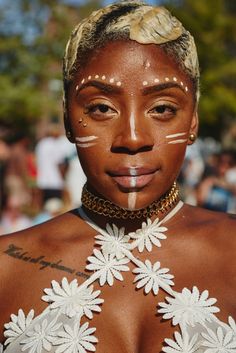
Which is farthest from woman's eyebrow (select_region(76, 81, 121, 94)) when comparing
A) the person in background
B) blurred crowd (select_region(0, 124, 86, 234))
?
blurred crowd (select_region(0, 124, 86, 234))

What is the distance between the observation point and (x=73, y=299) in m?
Result: 2.73

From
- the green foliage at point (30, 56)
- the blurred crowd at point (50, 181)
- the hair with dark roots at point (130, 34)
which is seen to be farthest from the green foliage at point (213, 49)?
the hair with dark roots at point (130, 34)

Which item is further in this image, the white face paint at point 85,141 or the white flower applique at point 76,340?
the white face paint at point 85,141

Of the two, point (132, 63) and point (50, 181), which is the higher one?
point (132, 63)

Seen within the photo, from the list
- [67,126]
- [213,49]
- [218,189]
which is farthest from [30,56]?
[67,126]

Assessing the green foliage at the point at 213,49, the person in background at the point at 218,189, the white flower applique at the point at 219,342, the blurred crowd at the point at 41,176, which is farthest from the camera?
the green foliage at the point at 213,49

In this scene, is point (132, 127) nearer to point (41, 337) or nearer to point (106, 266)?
point (106, 266)

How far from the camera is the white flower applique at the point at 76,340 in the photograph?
103 inches

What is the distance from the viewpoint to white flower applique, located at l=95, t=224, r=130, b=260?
284 cm

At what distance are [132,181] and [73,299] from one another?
451 mm

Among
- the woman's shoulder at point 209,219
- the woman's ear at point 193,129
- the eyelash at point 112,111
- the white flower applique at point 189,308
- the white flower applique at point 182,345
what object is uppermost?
the eyelash at point 112,111

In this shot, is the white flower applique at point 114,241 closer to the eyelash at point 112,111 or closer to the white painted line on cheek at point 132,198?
the white painted line on cheek at point 132,198

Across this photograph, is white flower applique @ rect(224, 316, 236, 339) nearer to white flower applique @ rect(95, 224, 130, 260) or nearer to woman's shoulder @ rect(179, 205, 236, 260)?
woman's shoulder @ rect(179, 205, 236, 260)

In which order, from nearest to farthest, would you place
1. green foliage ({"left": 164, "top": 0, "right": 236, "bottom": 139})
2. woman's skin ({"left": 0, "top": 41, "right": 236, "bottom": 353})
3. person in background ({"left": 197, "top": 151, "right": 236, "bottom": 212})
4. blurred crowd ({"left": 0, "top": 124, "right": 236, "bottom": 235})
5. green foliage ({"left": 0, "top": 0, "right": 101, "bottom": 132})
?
woman's skin ({"left": 0, "top": 41, "right": 236, "bottom": 353}) < person in background ({"left": 197, "top": 151, "right": 236, "bottom": 212}) < blurred crowd ({"left": 0, "top": 124, "right": 236, "bottom": 235}) < green foliage ({"left": 0, "top": 0, "right": 101, "bottom": 132}) < green foliage ({"left": 164, "top": 0, "right": 236, "bottom": 139})
